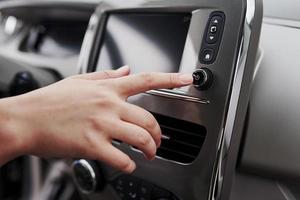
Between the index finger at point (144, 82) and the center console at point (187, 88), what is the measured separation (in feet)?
0.17

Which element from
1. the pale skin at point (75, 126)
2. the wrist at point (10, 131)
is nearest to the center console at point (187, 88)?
the pale skin at point (75, 126)

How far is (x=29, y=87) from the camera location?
104 cm

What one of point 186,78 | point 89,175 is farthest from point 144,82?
point 89,175

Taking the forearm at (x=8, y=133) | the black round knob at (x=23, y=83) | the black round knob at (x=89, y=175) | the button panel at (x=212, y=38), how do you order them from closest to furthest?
1. the forearm at (x=8, y=133)
2. the button panel at (x=212, y=38)
3. the black round knob at (x=89, y=175)
4. the black round knob at (x=23, y=83)

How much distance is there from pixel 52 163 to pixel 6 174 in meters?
0.17

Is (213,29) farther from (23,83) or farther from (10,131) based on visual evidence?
(23,83)

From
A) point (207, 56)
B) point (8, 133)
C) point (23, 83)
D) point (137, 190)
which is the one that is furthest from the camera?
point (23, 83)

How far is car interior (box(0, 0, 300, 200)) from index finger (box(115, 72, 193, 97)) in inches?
2.0

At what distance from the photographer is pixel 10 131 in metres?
0.53

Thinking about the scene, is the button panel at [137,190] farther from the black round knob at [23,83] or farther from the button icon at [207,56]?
the black round knob at [23,83]

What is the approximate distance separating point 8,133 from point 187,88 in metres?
0.26

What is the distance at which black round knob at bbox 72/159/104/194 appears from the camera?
2.68 ft

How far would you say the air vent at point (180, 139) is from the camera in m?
0.66

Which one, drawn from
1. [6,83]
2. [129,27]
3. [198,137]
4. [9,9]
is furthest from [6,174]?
[198,137]
